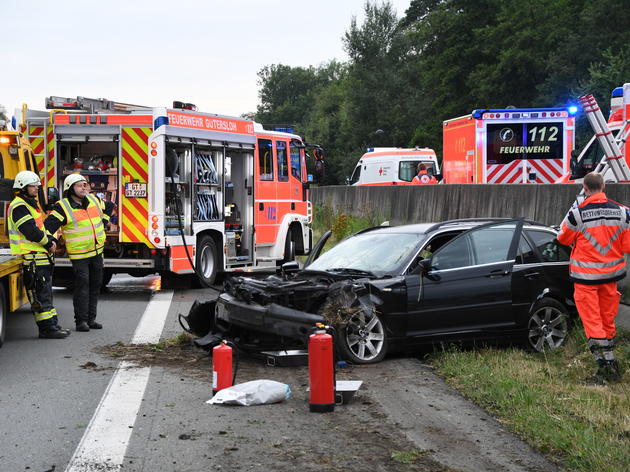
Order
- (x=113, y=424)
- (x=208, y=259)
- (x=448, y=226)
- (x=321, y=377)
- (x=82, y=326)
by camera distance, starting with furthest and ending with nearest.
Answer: (x=208, y=259) → (x=82, y=326) → (x=448, y=226) → (x=321, y=377) → (x=113, y=424)

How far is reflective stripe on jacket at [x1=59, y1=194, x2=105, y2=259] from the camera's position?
1170 cm

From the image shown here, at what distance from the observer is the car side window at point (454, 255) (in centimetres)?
980

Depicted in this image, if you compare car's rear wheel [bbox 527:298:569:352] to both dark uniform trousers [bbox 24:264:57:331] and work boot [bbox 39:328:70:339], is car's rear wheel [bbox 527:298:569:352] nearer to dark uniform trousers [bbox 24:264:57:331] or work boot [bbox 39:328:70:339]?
work boot [bbox 39:328:70:339]

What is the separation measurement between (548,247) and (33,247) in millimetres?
5602

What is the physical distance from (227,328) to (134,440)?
135 inches

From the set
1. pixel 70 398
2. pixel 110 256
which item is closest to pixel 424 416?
pixel 70 398

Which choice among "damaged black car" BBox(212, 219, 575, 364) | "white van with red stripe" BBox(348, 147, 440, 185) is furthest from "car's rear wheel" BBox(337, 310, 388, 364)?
"white van with red stripe" BBox(348, 147, 440, 185)

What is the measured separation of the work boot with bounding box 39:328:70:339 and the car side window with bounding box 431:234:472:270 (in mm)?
4239

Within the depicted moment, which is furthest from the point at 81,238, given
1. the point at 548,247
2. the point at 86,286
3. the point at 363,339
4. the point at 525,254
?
the point at 548,247

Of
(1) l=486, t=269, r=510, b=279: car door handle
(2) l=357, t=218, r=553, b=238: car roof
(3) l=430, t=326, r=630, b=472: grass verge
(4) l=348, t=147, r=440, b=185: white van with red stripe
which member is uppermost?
(4) l=348, t=147, r=440, b=185: white van with red stripe

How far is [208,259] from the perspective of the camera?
17.1 metres

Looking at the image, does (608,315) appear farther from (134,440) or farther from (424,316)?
(134,440)

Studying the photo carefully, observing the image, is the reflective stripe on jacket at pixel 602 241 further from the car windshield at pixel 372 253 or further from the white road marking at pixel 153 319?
the white road marking at pixel 153 319

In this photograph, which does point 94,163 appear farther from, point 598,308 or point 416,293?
point 598,308
